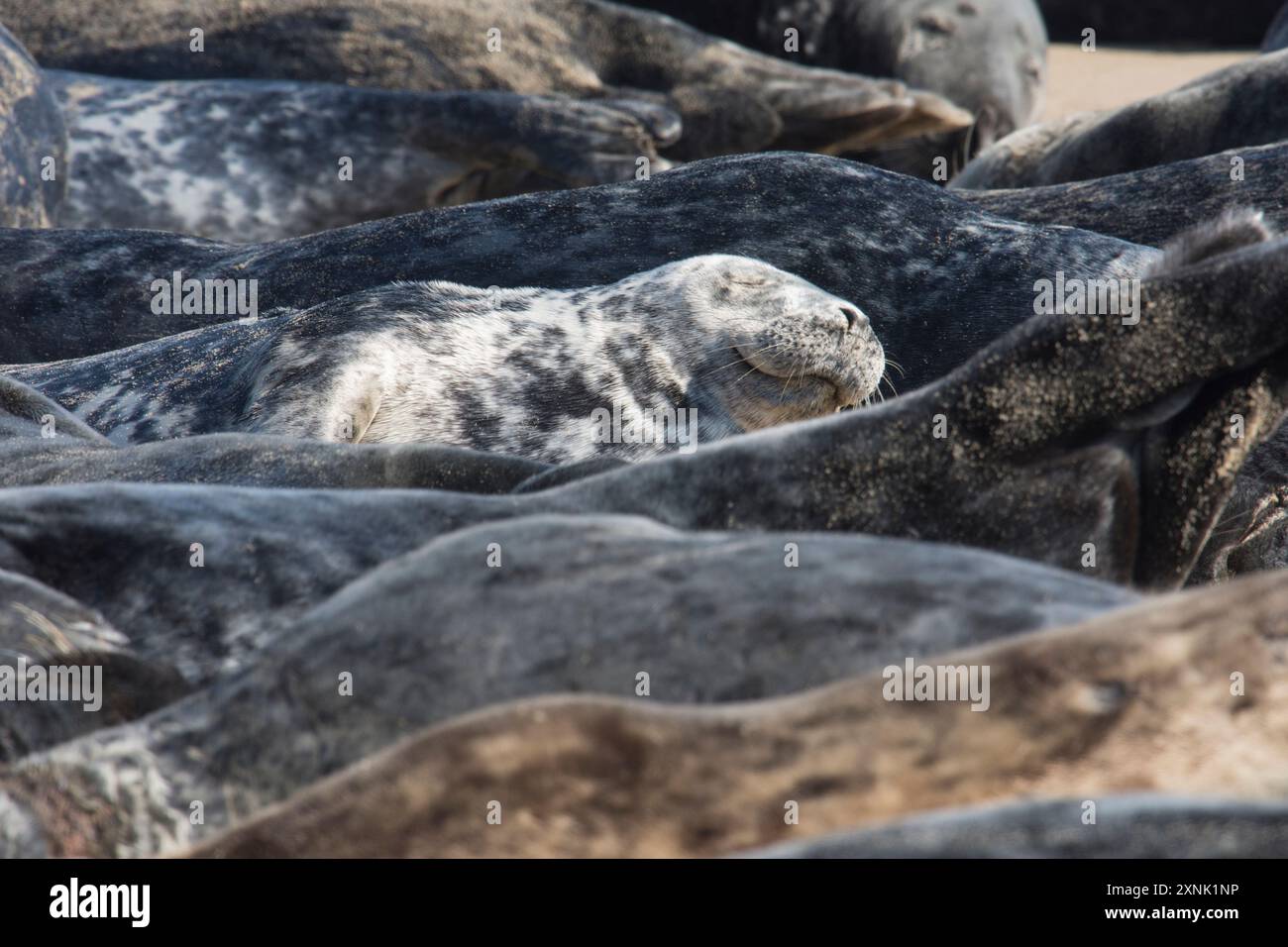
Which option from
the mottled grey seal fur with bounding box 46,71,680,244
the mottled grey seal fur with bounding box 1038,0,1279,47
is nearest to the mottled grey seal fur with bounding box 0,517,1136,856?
the mottled grey seal fur with bounding box 46,71,680,244

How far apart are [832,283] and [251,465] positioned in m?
1.92

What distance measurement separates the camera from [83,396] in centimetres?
375

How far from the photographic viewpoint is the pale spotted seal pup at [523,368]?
3559 mm

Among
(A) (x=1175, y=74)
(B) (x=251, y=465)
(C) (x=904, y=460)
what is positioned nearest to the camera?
(C) (x=904, y=460)

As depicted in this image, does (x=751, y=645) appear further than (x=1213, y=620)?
Yes

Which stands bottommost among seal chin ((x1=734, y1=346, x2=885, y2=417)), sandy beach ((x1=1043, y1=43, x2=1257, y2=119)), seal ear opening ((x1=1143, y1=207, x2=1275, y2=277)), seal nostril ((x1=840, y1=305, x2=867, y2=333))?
sandy beach ((x1=1043, y1=43, x2=1257, y2=119))

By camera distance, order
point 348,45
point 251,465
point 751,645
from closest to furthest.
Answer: point 751,645, point 251,465, point 348,45

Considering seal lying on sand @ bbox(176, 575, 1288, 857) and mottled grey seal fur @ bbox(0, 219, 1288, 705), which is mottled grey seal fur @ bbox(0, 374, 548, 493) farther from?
seal lying on sand @ bbox(176, 575, 1288, 857)

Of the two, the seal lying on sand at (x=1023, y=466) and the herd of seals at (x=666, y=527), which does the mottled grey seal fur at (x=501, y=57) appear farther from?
the seal lying on sand at (x=1023, y=466)

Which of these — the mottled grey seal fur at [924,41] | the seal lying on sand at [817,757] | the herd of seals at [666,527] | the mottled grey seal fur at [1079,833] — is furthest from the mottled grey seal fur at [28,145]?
the mottled grey seal fur at [1079,833]

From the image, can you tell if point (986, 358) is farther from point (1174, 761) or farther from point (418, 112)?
point (418, 112)

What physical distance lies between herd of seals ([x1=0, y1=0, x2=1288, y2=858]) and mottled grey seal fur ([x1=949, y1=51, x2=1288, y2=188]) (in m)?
1.02

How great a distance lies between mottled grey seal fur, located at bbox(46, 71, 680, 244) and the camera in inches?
233
